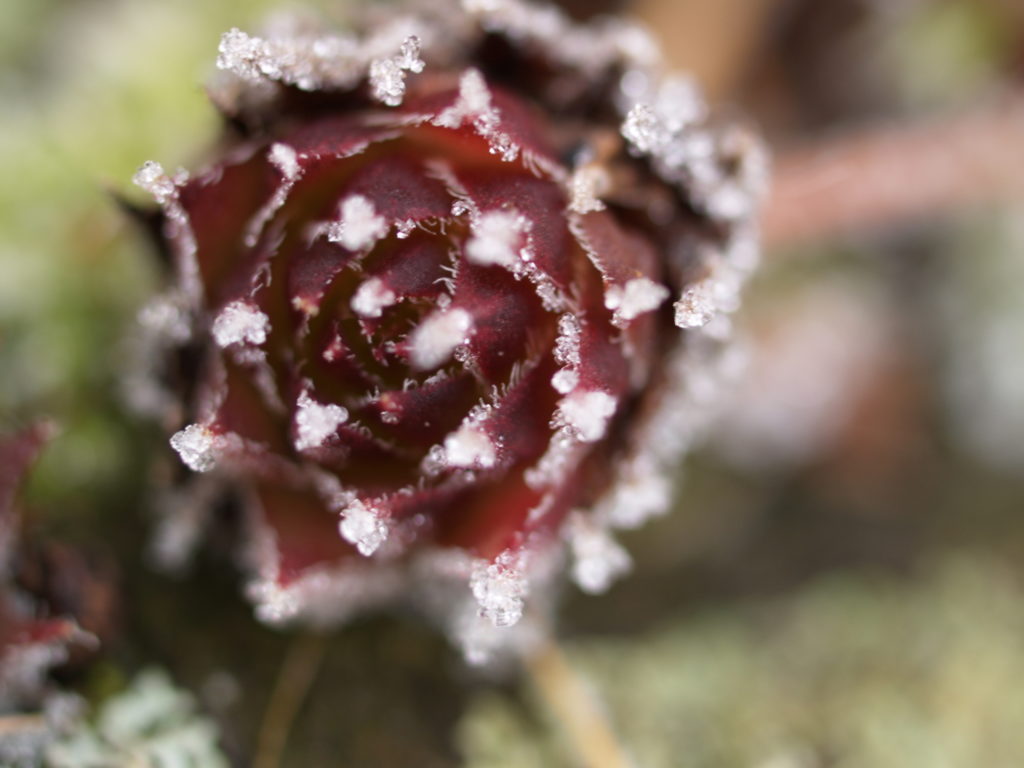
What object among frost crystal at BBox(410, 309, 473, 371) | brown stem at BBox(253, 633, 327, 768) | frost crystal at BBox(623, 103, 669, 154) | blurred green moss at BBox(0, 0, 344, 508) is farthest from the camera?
blurred green moss at BBox(0, 0, 344, 508)

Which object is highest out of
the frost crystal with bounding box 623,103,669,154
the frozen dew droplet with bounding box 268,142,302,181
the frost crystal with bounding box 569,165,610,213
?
the frost crystal with bounding box 623,103,669,154

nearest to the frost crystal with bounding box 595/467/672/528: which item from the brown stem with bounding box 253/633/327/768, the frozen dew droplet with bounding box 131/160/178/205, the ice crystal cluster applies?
the ice crystal cluster

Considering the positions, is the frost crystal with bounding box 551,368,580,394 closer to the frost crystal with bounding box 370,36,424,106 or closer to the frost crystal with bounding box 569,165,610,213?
the frost crystal with bounding box 569,165,610,213

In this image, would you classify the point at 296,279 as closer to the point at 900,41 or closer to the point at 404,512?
the point at 404,512

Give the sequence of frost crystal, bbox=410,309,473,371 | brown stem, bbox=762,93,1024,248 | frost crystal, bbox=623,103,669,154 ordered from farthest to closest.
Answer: brown stem, bbox=762,93,1024,248 < frost crystal, bbox=623,103,669,154 < frost crystal, bbox=410,309,473,371

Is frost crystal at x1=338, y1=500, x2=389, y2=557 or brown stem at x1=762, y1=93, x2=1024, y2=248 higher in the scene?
brown stem at x1=762, y1=93, x2=1024, y2=248

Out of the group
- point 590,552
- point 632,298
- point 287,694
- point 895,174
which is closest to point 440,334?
point 632,298
